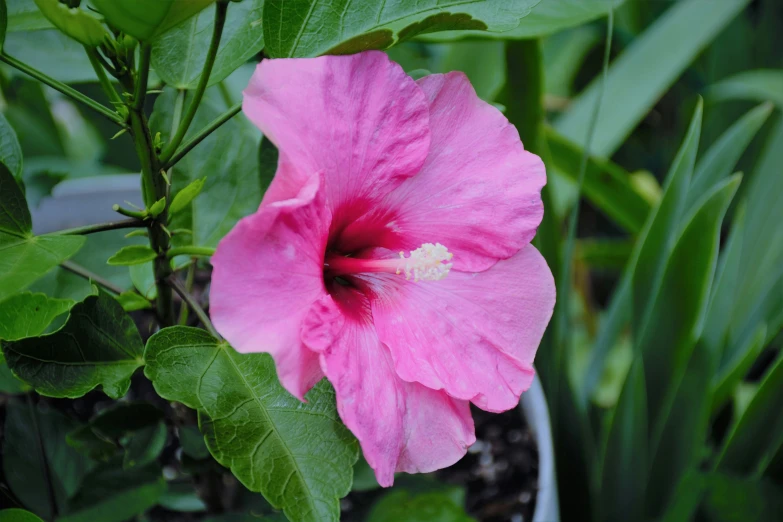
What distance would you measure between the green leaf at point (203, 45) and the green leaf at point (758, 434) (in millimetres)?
505

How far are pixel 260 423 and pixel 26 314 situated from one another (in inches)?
4.8

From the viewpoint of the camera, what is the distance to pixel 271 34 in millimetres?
347

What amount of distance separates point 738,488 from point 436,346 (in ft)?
1.30

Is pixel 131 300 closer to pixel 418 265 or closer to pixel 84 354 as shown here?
pixel 84 354

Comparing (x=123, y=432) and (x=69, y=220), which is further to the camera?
(x=69, y=220)

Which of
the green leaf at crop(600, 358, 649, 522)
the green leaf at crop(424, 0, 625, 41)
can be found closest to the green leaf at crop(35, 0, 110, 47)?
the green leaf at crop(424, 0, 625, 41)

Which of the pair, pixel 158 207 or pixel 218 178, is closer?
pixel 158 207

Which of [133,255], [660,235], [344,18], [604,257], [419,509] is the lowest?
[604,257]

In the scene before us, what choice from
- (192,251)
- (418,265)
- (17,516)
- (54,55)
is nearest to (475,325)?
(418,265)

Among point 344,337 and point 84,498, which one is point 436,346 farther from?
point 84,498

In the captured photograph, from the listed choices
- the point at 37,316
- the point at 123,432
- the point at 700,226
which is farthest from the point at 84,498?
the point at 700,226

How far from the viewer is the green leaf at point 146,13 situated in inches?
10.8

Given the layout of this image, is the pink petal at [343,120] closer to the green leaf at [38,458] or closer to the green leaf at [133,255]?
the green leaf at [133,255]

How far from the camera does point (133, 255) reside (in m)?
0.35
